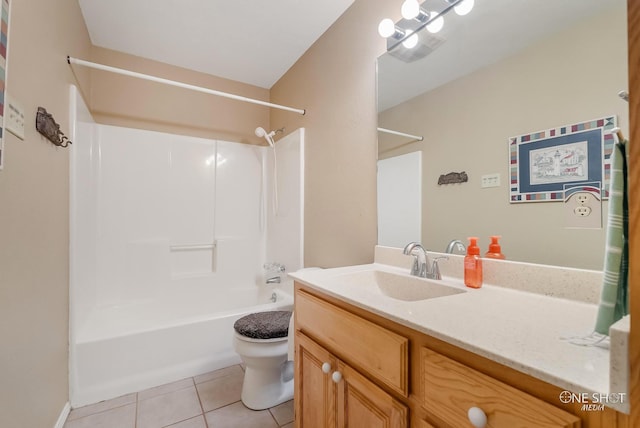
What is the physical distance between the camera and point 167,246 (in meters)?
2.46

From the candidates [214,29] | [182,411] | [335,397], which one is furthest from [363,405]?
[214,29]

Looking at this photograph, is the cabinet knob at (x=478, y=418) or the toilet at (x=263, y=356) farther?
the toilet at (x=263, y=356)

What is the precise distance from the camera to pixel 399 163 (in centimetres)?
145

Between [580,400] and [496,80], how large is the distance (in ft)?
3.46

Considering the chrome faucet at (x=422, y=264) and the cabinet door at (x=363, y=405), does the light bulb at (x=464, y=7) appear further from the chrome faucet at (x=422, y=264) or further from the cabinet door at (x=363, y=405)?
the cabinet door at (x=363, y=405)

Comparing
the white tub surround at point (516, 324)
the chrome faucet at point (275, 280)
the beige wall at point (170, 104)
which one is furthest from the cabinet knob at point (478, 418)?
the beige wall at point (170, 104)

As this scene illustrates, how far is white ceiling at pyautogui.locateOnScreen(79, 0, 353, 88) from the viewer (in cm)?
178

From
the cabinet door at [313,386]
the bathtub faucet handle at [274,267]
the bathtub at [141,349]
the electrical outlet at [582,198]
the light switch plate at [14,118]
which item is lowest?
the bathtub at [141,349]

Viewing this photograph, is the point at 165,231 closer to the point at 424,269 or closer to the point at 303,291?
the point at 303,291

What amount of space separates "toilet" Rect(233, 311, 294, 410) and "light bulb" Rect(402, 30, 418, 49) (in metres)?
1.63

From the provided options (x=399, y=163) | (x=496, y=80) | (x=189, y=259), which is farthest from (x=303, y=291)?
(x=189, y=259)

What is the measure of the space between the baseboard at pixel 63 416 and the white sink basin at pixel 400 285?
165 centimetres

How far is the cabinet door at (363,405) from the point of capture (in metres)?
0.74

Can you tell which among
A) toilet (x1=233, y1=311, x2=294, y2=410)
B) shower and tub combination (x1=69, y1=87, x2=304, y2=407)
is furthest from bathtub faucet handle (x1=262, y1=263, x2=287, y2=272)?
toilet (x1=233, y1=311, x2=294, y2=410)
